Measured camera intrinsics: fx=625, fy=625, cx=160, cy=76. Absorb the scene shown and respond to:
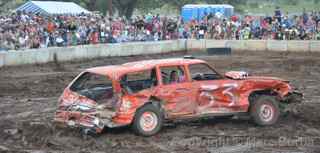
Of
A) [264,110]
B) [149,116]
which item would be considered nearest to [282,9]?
[264,110]

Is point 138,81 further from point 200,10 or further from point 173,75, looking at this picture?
point 200,10

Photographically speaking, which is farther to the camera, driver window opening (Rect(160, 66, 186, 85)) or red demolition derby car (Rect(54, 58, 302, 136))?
driver window opening (Rect(160, 66, 186, 85))

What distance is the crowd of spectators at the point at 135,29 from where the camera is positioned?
91.5ft

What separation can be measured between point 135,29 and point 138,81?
905 inches

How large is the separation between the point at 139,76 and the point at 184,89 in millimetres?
889

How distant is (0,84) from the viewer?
19.9 metres

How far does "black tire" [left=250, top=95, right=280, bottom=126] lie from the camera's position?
12.4 metres

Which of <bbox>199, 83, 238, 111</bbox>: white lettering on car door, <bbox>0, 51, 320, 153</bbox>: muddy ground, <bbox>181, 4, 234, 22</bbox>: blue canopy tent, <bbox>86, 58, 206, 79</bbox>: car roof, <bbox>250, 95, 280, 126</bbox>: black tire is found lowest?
<bbox>0, 51, 320, 153</bbox>: muddy ground

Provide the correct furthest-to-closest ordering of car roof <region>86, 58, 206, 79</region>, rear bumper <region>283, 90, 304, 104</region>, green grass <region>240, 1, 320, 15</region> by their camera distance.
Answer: green grass <region>240, 1, 320, 15</region>, rear bumper <region>283, 90, 304, 104</region>, car roof <region>86, 58, 206, 79</region>

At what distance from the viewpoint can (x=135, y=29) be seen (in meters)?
34.7

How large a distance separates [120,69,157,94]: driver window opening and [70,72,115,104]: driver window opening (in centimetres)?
32

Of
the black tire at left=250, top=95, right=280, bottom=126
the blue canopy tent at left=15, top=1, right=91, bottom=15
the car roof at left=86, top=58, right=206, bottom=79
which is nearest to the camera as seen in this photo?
the car roof at left=86, top=58, right=206, bottom=79

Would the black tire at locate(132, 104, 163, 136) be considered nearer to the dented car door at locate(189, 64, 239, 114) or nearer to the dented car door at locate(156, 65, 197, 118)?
the dented car door at locate(156, 65, 197, 118)

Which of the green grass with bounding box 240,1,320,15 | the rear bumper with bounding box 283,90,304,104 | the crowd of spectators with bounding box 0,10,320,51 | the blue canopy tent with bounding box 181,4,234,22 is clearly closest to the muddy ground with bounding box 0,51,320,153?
the rear bumper with bounding box 283,90,304,104
